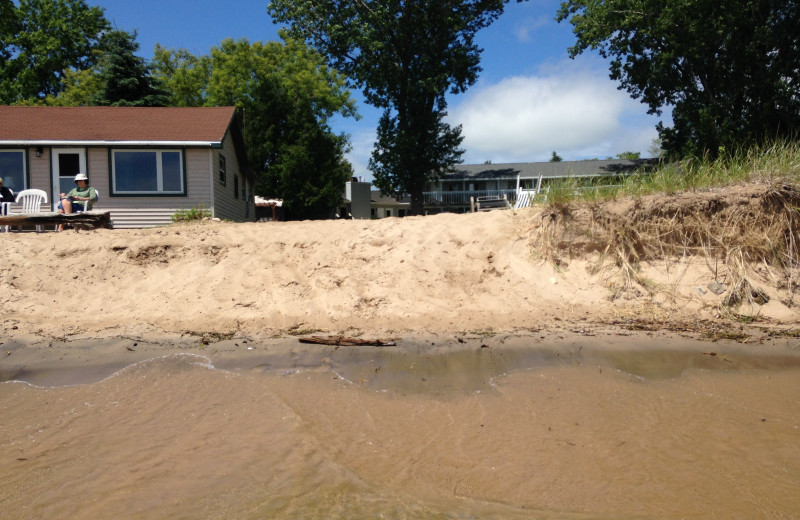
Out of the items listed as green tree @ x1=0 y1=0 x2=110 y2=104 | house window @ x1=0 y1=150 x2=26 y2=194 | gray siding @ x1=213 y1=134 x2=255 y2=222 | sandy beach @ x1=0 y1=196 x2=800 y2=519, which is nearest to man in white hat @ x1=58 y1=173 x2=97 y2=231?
sandy beach @ x1=0 y1=196 x2=800 y2=519

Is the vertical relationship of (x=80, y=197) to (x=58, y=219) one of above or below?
above

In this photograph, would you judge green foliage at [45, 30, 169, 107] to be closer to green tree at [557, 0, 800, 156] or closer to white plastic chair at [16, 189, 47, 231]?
white plastic chair at [16, 189, 47, 231]

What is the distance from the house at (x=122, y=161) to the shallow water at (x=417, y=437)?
12145 millimetres

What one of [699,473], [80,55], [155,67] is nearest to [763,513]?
[699,473]

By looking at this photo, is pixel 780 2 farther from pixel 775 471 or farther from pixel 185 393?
pixel 185 393

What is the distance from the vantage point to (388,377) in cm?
513

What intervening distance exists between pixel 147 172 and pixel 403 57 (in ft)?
48.7

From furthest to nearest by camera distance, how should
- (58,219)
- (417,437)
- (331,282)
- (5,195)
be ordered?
1. (5,195)
2. (58,219)
3. (331,282)
4. (417,437)

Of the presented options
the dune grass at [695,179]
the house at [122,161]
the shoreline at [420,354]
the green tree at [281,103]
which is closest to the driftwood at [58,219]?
the shoreline at [420,354]

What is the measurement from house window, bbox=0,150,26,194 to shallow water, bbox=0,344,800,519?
13612mm

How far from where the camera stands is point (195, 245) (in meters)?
8.34

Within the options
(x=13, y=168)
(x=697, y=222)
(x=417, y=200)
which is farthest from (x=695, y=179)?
(x=417, y=200)

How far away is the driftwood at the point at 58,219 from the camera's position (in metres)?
9.42

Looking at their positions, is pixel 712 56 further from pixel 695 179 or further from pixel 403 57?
pixel 695 179
